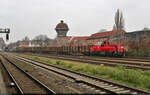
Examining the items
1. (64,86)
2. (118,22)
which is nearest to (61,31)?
(118,22)

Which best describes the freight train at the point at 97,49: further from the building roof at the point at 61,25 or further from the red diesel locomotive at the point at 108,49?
the building roof at the point at 61,25

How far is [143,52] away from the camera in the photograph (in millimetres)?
33781

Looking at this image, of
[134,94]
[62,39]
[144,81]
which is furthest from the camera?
[62,39]

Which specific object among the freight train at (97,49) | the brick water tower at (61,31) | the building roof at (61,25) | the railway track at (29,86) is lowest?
the railway track at (29,86)

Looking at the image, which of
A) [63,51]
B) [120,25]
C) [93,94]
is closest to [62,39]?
[120,25]

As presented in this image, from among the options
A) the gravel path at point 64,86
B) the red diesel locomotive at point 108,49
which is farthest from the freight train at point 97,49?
the gravel path at point 64,86

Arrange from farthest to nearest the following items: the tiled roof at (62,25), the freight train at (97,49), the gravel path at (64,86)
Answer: the tiled roof at (62,25)
the freight train at (97,49)
the gravel path at (64,86)

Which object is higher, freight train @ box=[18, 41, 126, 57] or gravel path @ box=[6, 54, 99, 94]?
freight train @ box=[18, 41, 126, 57]

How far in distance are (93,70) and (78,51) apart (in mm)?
30147

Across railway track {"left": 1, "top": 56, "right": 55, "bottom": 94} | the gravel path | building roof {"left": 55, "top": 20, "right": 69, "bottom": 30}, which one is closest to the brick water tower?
building roof {"left": 55, "top": 20, "right": 69, "bottom": 30}

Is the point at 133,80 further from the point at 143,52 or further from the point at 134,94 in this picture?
the point at 143,52

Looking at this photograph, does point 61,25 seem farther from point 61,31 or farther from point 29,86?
point 29,86

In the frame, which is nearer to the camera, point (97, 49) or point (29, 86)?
point (29, 86)

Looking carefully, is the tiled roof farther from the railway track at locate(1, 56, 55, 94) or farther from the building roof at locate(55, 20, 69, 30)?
the railway track at locate(1, 56, 55, 94)
